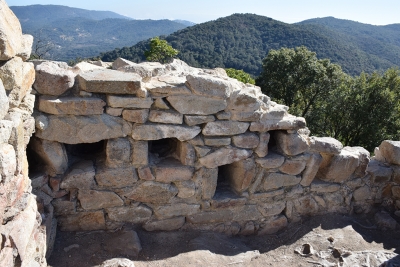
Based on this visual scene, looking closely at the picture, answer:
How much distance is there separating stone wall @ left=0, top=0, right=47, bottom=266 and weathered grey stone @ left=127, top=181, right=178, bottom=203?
1.10 metres

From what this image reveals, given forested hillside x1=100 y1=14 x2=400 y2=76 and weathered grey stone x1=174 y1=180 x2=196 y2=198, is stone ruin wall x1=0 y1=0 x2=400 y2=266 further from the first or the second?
forested hillside x1=100 y1=14 x2=400 y2=76

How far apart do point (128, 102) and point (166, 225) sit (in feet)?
5.16

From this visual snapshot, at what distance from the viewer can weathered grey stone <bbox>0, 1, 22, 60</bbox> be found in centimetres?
214

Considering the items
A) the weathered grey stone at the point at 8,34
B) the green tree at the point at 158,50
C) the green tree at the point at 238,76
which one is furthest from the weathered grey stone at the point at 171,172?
the green tree at the point at 158,50

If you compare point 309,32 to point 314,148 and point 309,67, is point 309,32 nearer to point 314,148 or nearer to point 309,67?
point 309,67

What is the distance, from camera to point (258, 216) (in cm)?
415

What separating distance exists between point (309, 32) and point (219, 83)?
63870 millimetres

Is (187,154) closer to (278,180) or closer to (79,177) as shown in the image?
(79,177)

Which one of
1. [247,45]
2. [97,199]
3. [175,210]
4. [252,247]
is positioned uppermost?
[247,45]

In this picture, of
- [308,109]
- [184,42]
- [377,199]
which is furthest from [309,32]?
[377,199]

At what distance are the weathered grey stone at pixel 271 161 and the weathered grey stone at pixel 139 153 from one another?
54.4 inches

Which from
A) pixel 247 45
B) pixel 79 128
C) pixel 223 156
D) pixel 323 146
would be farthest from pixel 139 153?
pixel 247 45

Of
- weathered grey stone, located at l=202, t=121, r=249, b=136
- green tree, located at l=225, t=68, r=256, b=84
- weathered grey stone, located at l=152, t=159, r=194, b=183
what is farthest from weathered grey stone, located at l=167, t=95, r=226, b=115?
green tree, located at l=225, t=68, r=256, b=84

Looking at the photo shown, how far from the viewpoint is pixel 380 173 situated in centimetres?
462
